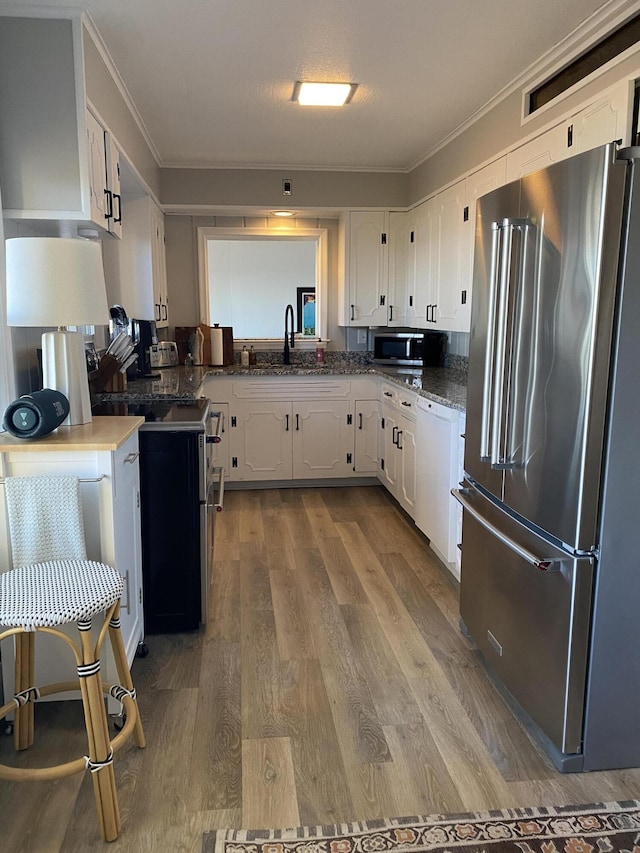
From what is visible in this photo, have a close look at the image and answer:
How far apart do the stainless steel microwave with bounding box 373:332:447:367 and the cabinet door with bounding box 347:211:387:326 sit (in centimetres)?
31

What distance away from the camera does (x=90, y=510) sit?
77.0 inches

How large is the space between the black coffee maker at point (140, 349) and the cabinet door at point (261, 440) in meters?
0.84

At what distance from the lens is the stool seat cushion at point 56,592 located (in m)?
1.54

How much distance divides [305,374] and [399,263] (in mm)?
1217

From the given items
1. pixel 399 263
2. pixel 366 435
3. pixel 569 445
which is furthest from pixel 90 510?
pixel 399 263

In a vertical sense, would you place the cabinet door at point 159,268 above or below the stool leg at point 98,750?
above

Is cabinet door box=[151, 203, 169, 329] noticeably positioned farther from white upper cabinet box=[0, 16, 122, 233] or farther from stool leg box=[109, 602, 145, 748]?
stool leg box=[109, 602, 145, 748]

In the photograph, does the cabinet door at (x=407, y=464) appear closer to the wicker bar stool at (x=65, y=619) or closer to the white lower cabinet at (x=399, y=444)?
the white lower cabinet at (x=399, y=444)

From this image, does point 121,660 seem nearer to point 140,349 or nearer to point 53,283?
point 53,283

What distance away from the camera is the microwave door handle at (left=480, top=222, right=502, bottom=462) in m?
2.04

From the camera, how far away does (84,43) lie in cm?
229

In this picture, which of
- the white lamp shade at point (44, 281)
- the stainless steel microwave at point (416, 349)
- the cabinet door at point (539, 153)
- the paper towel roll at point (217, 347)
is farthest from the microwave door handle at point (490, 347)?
the paper towel roll at point (217, 347)

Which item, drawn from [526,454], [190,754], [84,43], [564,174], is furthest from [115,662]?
[84,43]

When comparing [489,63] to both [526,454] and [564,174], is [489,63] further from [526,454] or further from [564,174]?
[526,454]
